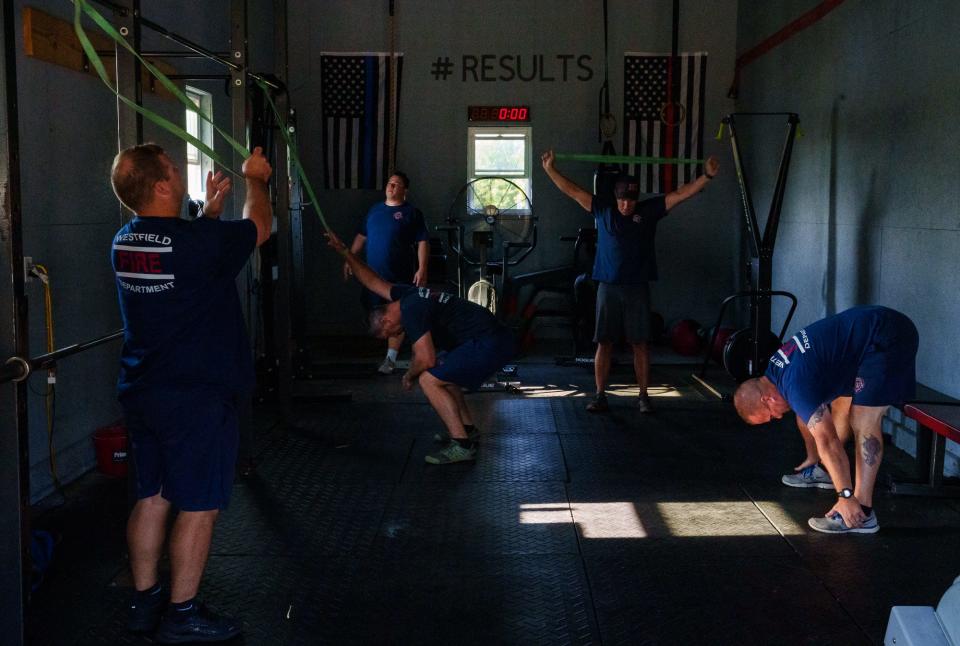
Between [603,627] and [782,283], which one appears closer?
[603,627]

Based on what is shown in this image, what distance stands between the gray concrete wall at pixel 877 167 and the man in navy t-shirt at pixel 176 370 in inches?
143

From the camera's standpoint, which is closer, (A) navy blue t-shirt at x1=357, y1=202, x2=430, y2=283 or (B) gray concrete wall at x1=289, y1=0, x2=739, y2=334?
(A) navy blue t-shirt at x1=357, y1=202, x2=430, y2=283

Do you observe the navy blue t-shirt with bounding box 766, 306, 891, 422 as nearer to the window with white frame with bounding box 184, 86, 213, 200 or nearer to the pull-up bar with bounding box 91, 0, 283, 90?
the pull-up bar with bounding box 91, 0, 283, 90

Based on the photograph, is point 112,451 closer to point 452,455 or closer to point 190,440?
point 452,455

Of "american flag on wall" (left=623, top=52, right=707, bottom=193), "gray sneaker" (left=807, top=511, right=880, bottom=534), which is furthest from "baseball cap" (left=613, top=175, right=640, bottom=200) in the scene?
"american flag on wall" (left=623, top=52, right=707, bottom=193)

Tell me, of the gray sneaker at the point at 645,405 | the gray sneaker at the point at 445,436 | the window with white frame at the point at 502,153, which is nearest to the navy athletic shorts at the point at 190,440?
the gray sneaker at the point at 445,436

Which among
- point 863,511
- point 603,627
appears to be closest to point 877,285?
point 863,511

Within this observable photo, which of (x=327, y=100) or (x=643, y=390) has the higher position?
(x=327, y=100)

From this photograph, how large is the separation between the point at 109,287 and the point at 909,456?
4387 mm

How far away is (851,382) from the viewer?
4078 mm

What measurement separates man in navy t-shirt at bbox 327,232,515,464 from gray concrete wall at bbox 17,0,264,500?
4.38 feet

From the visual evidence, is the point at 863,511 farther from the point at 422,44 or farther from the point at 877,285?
the point at 422,44

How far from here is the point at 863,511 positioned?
13.2 ft

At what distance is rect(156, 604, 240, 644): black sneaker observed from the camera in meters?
2.96
